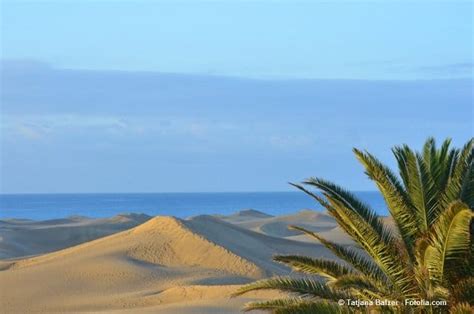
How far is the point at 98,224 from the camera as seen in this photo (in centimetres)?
5372

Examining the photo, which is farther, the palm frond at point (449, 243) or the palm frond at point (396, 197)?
the palm frond at point (396, 197)

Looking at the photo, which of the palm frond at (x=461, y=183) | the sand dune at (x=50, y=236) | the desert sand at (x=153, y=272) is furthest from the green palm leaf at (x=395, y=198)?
the sand dune at (x=50, y=236)

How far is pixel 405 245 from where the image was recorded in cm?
1197

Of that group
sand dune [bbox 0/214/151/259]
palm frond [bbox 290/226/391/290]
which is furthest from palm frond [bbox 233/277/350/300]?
sand dune [bbox 0/214/151/259]

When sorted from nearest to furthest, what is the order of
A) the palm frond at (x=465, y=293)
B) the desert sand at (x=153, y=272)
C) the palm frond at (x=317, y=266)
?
the palm frond at (x=465, y=293) → the palm frond at (x=317, y=266) → the desert sand at (x=153, y=272)

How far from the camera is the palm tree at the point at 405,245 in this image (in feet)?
37.6

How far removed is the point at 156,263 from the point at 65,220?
31.2 meters

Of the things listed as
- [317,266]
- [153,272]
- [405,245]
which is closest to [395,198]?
[405,245]

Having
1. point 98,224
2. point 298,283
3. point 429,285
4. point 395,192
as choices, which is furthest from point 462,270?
point 98,224

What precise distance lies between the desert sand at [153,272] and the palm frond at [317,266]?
35.0ft

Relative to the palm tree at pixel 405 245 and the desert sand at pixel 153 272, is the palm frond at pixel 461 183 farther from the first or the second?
the desert sand at pixel 153 272

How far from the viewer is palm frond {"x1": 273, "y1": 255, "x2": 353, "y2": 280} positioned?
1258 centimetres

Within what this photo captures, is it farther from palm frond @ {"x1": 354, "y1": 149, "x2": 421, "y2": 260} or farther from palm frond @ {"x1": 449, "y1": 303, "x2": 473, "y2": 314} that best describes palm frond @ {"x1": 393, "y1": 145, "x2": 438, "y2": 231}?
palm frond @ {"x1": 449, "y1": 303, "x2": 473, "y2": 314}

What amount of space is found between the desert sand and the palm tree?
36.0ft
